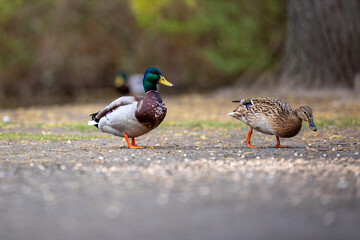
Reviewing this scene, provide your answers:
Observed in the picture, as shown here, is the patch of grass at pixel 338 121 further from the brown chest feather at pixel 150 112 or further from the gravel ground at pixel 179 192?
the brown chest feather at pixel 150 112

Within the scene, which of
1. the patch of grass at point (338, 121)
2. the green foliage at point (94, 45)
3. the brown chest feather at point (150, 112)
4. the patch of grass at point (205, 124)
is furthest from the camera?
the green foliage at point (94, 45)

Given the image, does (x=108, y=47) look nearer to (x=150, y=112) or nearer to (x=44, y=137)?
(x=44, y=137)

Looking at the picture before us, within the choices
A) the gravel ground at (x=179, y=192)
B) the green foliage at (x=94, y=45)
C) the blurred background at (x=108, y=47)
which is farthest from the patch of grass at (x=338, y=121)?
the green foliage at (x=94, y=45)

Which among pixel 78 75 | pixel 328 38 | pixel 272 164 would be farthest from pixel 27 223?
pixel 78 75

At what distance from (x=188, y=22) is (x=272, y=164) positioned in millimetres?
16379

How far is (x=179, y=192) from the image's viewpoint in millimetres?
4754

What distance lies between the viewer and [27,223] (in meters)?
3.94

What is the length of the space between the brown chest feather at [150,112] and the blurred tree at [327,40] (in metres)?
9.74

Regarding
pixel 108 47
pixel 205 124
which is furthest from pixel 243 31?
pixel 205 124

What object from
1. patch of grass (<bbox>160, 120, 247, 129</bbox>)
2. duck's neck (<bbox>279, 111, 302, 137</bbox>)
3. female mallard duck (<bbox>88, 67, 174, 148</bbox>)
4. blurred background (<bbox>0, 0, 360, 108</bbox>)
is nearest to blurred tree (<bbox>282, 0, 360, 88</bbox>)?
blurred background (<bbox>0, 0, 360, 108</bbox>)

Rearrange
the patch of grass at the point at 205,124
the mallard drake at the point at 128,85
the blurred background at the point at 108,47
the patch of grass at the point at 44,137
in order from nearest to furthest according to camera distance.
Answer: the patch of grass at the point at 44,137 → the patch of grass at the point at 205,124 → the blurred background at the point at 108,47 → the mallard drake at the point at 128,85

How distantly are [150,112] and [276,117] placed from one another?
1.66 meters

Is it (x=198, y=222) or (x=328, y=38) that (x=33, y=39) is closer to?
(x=328, y=38)

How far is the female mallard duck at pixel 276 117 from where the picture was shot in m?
7.43
